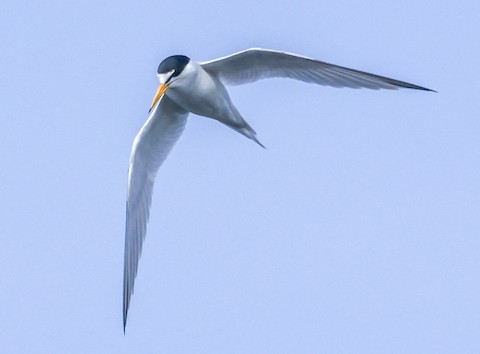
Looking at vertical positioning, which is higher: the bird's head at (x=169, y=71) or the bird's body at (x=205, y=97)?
the bird's head at (x=169, y=71)

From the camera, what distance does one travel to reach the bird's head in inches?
496

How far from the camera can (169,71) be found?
1261 cm

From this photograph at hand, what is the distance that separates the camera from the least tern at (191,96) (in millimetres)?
12570

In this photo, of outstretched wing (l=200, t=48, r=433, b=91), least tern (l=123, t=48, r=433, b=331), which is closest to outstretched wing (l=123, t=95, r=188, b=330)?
least tern (l=123, t=48, r=433, b=331)

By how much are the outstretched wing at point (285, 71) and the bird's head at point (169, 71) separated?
0.45 metres

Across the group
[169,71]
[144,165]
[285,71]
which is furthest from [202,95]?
[144,165]

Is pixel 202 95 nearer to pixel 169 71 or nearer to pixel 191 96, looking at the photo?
pixel 191 96

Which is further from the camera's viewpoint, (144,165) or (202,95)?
(144,165)

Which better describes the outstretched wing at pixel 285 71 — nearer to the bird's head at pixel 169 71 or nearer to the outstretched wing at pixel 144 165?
the bird's head at pixel 169 71

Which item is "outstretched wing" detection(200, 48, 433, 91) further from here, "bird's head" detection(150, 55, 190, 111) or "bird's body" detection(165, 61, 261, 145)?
"bird's head" detection(150, 55, 190, 111)

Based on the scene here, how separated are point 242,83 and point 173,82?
97 centimetres

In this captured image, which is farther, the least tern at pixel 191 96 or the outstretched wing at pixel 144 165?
the outstretched wing at pixel 144 165

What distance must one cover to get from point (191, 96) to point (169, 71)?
0.45 m

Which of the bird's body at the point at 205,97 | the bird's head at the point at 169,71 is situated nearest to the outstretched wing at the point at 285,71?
the bird's body at the point at 205,97
